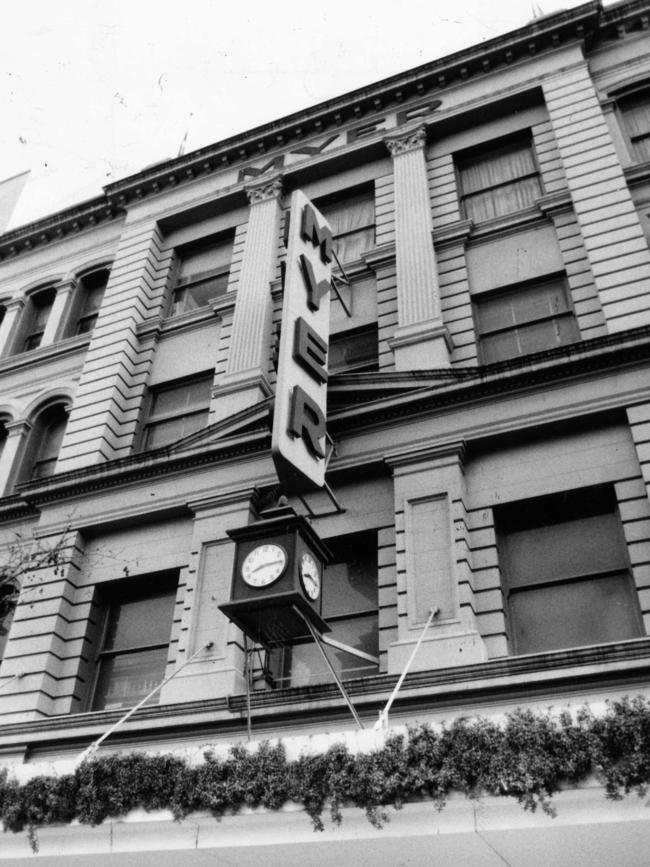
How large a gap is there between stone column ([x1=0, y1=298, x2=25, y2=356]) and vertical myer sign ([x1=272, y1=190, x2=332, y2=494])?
1108 centimetres

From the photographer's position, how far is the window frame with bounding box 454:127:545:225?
1947cm

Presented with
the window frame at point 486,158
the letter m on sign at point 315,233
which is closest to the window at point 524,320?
the window frame at point 486,158

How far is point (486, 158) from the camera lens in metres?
20.9

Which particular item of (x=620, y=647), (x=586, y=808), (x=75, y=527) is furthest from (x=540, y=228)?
(x=586, y=808)

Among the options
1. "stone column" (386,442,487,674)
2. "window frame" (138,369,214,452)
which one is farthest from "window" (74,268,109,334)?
"stone column" (386,442,487,674)

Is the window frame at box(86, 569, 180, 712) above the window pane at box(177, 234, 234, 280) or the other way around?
the other way around

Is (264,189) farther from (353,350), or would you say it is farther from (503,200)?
(353,350)

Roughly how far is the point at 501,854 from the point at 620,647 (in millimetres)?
3003

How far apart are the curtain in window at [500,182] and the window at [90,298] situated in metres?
10.6

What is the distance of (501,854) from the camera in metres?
9.66

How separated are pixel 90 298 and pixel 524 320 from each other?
43.8 feet

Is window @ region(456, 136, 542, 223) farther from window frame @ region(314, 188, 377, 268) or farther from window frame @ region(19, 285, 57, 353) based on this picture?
window frame @ region(19, 285, 57, 353)

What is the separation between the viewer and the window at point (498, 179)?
1942 centimetres

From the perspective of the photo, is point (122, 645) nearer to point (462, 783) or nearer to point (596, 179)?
point (462, 783)
